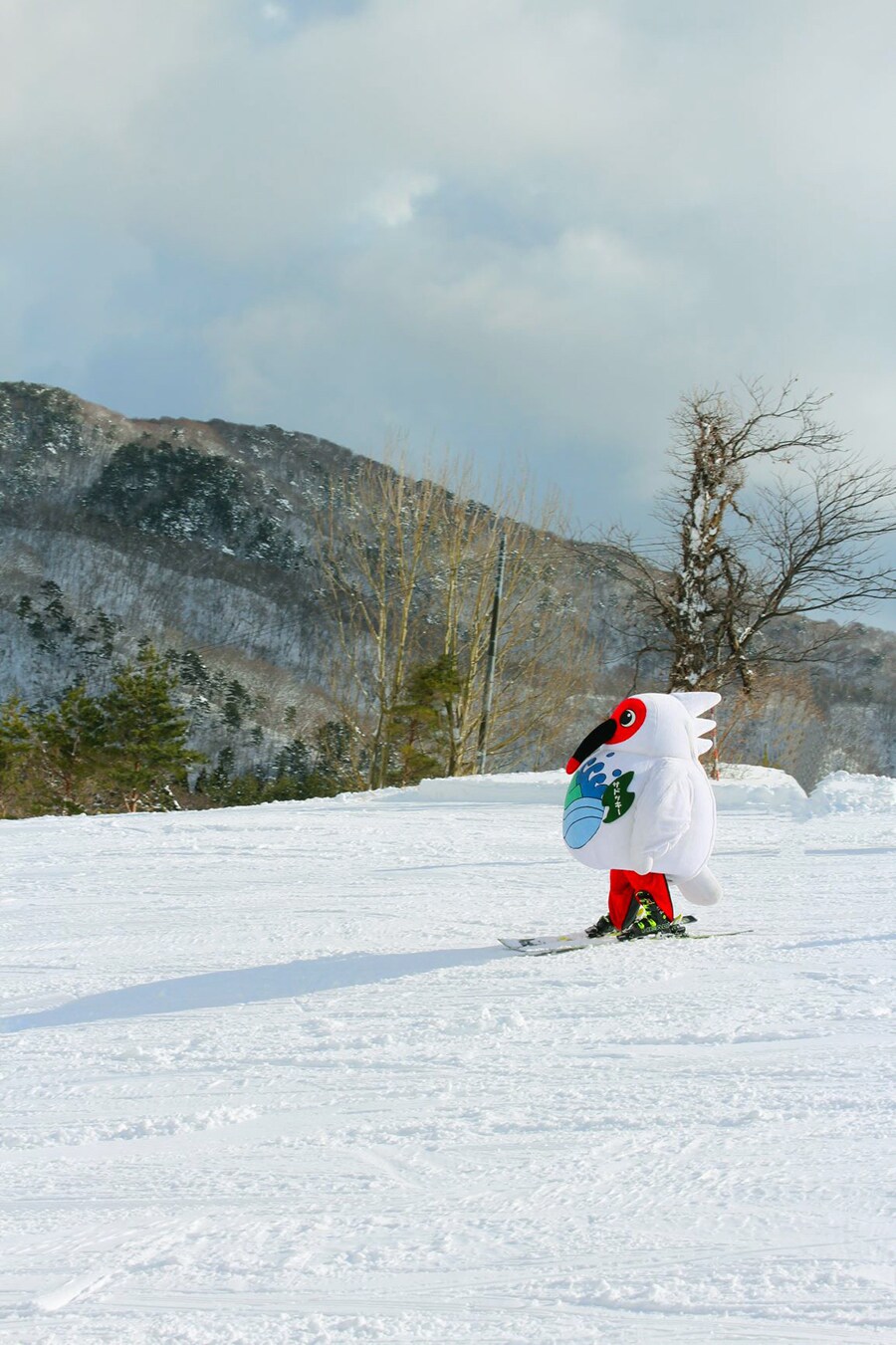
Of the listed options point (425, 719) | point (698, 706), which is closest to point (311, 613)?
point (425, 719)

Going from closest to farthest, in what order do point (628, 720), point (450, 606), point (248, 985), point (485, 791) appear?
1. point (248, 985)
2. point (628, 720)
3. point (485, 791)
4. point (450, 606)

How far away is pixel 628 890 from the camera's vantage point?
5.88 meters

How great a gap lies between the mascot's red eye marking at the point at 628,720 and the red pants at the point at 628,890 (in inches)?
29.7

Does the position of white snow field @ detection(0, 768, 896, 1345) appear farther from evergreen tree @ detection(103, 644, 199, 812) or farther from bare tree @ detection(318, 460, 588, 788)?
evergreen tree @ detection(103, 644, 199, 812)

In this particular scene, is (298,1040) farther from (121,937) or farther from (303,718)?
(303,718)

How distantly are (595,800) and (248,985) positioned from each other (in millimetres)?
2086

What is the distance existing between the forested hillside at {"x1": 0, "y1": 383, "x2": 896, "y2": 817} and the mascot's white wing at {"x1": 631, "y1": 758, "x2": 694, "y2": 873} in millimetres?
16002

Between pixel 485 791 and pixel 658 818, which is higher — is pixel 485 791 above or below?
below

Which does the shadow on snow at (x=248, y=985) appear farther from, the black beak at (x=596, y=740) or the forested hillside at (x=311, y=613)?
the forested hillside at (x=311, y=613)

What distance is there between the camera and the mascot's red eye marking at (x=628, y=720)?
5742 millimetres

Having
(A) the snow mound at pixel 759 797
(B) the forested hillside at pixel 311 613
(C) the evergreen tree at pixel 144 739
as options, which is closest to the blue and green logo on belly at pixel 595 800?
(A) the snow mound at pixel 759 797

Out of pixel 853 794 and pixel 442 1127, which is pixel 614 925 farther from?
pixel 853 794

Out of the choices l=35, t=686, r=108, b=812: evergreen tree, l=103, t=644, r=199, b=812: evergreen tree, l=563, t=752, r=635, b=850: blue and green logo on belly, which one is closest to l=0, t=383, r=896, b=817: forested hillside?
l=103, t=644, r=199, b=812: evergreen tree

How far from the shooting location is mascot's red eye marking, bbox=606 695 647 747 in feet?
18.8
